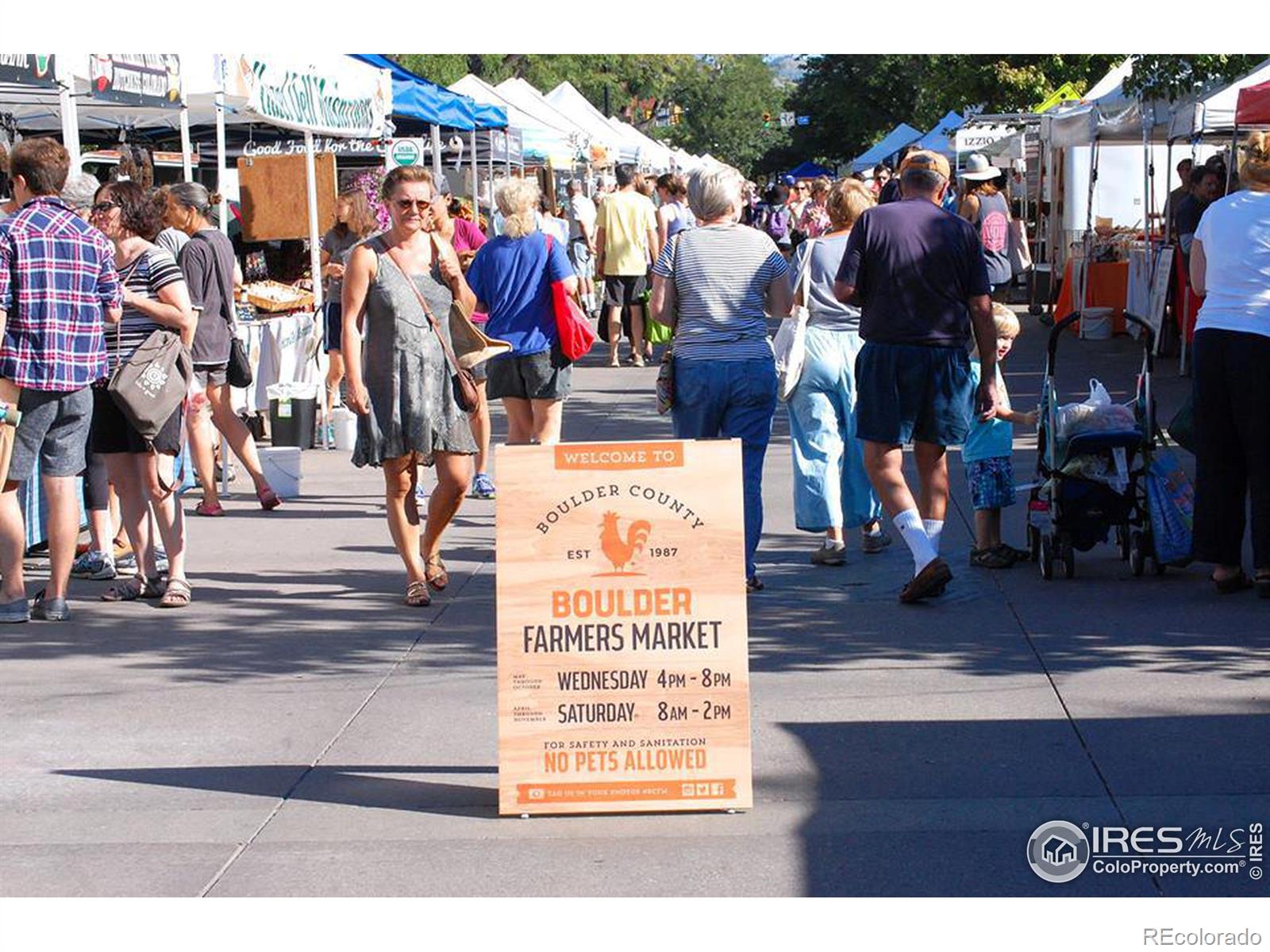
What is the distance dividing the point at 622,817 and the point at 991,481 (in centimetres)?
370

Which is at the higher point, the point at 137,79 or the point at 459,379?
the point at 137,79

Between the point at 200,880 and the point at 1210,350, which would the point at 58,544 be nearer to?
the point at 200,880

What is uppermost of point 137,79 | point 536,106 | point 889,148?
point 536,106

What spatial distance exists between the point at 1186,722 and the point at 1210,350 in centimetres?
227

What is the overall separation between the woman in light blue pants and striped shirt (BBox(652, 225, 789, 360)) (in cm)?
83

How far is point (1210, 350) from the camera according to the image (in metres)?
7.55

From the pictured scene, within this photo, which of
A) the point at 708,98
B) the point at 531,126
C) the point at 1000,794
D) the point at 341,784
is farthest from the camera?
the point at 708,98

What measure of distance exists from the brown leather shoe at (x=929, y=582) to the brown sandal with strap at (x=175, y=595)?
3.15m

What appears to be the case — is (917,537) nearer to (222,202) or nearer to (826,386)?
(826,386)

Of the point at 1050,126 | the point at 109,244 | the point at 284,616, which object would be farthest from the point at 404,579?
the point at 1050,126

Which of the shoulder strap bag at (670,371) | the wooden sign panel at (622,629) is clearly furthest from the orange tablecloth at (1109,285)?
the wooden sign panel at (622,629)

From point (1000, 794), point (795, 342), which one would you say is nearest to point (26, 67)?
point (795, 342)

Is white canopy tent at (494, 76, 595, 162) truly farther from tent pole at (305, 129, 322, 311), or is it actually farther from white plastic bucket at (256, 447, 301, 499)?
white plastic bucket at (256, 447, 301, 499)

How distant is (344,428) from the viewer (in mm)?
13039
